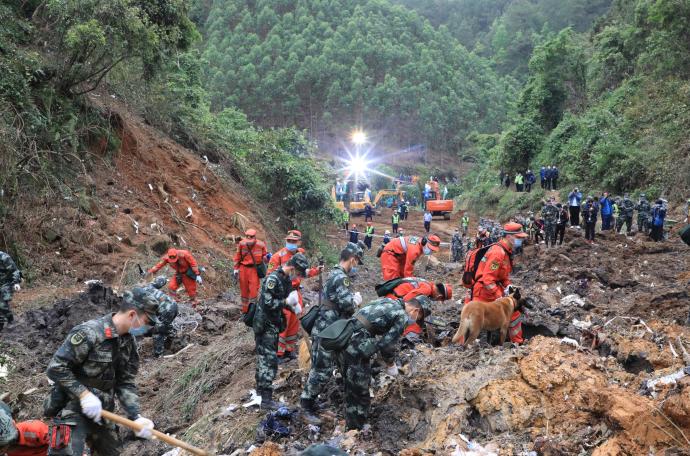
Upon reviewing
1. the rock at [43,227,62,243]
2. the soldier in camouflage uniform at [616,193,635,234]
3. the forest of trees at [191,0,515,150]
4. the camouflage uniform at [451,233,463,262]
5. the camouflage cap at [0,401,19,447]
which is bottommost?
the camouflage cap at [0,401,19,447]

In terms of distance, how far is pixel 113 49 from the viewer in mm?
14836

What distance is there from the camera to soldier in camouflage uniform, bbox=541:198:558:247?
17797 mm

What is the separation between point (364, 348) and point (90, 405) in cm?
229

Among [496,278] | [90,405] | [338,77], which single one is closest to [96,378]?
[90,405]

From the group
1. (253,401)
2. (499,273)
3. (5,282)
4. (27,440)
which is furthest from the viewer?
(5,282)

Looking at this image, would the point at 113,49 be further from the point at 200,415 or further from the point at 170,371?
the point at 200,415

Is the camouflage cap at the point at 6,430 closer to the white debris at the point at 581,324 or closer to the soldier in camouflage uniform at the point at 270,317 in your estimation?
the soldier in camouflage uniform at the point at 270,317

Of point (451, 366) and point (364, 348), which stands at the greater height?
point (364, 348)

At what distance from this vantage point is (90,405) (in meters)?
4.19

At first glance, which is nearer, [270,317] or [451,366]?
[451,366]

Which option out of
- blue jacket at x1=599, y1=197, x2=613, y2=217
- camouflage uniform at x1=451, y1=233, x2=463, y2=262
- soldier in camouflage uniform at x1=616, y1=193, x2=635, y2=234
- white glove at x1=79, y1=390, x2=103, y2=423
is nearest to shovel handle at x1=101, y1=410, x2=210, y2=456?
white glove at x1=79, y1=390, x2=103, y2=423

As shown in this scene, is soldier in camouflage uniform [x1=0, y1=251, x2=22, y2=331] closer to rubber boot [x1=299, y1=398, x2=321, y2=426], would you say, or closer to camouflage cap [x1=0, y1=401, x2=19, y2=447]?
camouflage cap [x1=0, y1=401, x2=19, y2=447]

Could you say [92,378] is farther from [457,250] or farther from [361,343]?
[457,250]

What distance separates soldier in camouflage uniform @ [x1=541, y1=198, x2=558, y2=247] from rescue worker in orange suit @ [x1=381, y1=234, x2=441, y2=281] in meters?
10.6
